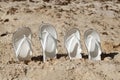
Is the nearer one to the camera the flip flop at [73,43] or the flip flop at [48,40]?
the flip flop at [48,40]

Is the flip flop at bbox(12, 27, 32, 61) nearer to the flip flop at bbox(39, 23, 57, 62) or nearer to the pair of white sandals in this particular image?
the pair of white sandals

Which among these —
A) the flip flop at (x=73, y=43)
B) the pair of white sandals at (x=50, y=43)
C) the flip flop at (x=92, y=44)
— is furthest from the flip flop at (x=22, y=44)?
the flip flop at (x=92, y=44)

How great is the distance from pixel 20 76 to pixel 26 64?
61cm

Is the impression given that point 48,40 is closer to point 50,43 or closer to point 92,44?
point 50,43

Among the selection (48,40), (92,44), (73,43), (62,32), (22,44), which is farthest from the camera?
(62,32)

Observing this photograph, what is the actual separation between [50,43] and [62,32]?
7.16 feet

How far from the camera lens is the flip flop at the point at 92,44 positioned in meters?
7.75

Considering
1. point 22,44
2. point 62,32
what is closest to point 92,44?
point 22,44

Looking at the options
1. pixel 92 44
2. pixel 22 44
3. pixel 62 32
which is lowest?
pixel 62 32

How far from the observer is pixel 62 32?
973 centimetres

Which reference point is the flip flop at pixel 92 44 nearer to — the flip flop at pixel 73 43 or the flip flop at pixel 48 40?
the flip flop at pixel 73 43

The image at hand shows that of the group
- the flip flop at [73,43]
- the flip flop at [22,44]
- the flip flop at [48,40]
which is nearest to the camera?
the flip flop at [22,44]

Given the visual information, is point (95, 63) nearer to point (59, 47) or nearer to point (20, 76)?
point (20, 76)

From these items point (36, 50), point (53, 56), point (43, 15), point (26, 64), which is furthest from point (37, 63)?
point (43, 15)
